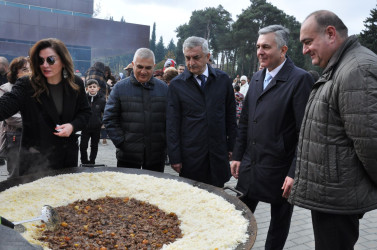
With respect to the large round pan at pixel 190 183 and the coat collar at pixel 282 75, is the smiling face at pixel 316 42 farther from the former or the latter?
the large round pan at pixel 190 183

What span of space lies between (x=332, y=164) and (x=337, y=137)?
18 centimetres

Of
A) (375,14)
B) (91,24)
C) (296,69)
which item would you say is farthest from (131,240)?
(91,24)

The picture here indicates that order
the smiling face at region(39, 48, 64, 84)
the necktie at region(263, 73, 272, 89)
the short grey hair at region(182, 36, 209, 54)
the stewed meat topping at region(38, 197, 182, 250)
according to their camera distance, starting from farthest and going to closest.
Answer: the short grey hair at region(182, 36, 209, 54) < the necktie at region(263, 73, 272, 89) < the smiling face at region(39, 48, 64, 84) < the stewed meat topping at region(38, 197, 182, 250)

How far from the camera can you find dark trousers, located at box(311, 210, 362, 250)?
223 cm

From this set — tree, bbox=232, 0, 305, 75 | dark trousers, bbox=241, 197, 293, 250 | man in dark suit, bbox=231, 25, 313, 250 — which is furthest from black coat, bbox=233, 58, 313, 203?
tree, bbox=232, 0, 305, 75

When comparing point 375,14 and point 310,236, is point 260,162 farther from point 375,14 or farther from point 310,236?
point 375,14

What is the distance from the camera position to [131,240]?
2.15 m

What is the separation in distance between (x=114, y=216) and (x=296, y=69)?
207 centimetres

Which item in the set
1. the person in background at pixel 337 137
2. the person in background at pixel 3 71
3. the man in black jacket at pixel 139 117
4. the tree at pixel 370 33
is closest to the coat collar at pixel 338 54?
the person in background at pixel 337 137

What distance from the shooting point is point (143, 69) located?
3.78 metres

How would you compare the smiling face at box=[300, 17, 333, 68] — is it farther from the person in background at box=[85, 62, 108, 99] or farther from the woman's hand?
the person in background at box=[85, 62, 108, 99]

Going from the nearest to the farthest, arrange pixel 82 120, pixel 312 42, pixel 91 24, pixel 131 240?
pixel 131 240, pixel 312 42, pixel 82 120, pixel 91 24

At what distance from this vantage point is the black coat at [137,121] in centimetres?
377

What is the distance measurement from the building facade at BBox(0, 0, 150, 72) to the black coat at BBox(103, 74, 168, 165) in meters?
36.5
